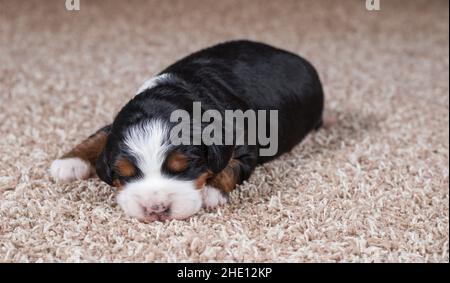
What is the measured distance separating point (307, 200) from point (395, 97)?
206 centimetres

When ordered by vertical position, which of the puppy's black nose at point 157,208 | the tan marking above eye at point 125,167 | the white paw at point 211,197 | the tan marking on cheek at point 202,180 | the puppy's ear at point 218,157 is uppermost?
the puppy's ear at point 218,157

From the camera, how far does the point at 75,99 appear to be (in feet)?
14.7

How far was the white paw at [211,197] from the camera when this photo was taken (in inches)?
112

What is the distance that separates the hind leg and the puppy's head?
43cm

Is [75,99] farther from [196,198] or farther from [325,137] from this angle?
[196,198]

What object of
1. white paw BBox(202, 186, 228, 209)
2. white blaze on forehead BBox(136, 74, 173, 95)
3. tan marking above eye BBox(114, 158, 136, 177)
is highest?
white blaze on forehead BBox(136, 74, 173, 95)

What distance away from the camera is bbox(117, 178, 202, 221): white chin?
8.59 ft

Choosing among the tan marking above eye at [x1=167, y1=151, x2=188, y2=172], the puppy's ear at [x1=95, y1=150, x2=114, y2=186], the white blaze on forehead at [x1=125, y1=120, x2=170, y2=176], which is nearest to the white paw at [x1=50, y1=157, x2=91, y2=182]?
the puppy's ear at [x1=95, y1=150, x2=114, y2=186]

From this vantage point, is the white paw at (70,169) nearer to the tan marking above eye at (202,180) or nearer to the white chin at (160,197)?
the white chin at (160,197)

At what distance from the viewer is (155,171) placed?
2629mm

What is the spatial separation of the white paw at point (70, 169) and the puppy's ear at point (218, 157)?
2.42 ft

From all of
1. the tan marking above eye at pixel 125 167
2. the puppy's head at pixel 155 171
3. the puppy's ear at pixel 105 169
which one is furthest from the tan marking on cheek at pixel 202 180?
the puppy's ear at pixel 105 169

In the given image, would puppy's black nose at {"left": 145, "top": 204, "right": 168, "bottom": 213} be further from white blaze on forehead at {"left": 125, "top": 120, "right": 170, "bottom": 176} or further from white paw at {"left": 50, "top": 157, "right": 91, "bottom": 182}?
white paw at {"left": 50, "top": 157, "right": 91, "bottom": 182}

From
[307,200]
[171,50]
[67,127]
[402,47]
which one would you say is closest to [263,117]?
[307,200]
